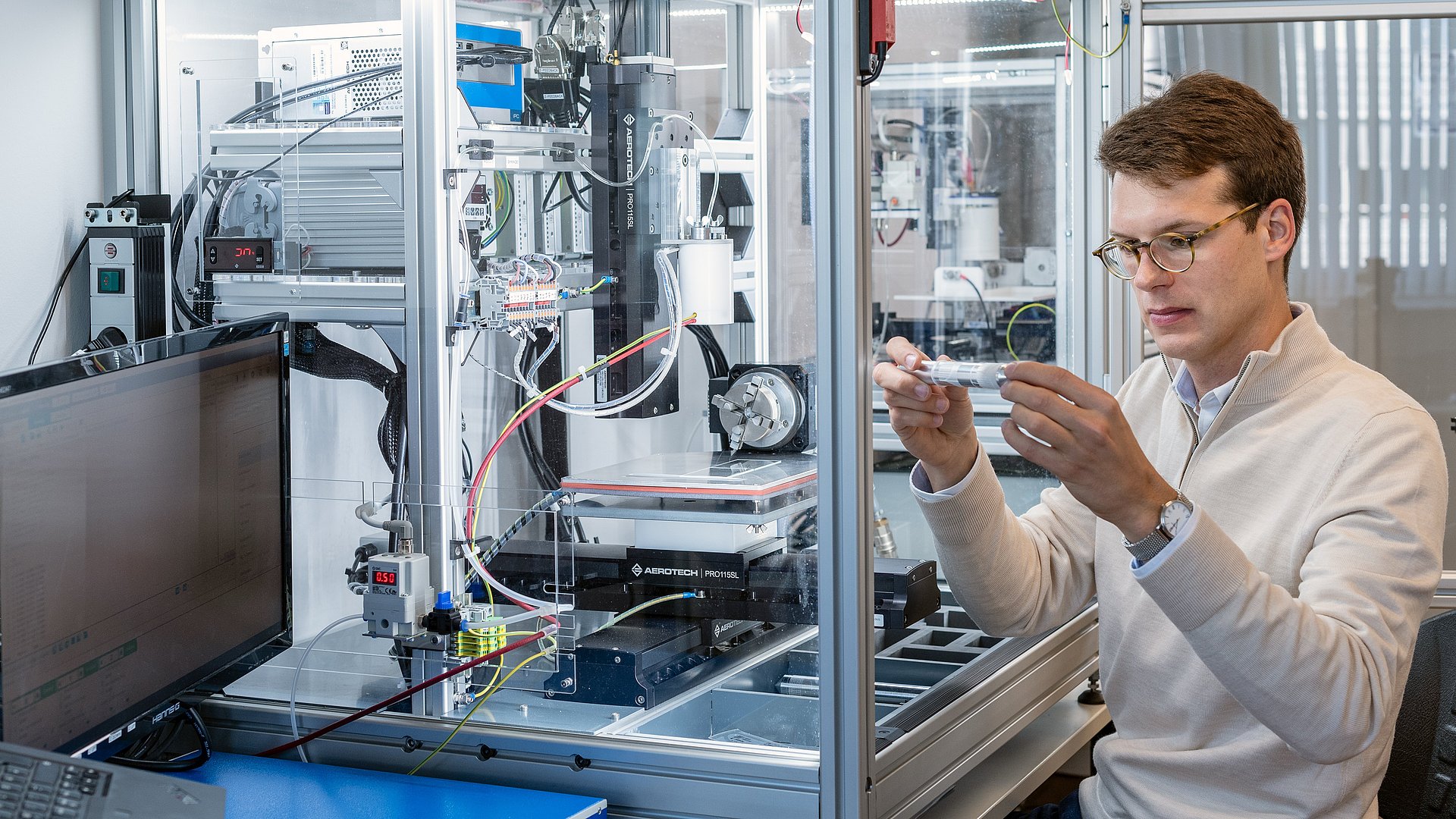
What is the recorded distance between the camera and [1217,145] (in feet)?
4.91

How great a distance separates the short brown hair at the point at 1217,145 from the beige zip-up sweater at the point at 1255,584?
17 cm

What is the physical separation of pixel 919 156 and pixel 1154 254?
7.24 ft

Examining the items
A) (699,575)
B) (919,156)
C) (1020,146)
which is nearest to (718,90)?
(699,575)

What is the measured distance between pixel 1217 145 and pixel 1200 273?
5.6 inches

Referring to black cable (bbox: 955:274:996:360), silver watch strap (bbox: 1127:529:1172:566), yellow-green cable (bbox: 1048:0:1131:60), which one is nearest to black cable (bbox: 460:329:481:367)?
silver watch strap (bbox: 1127:529:1172:566)

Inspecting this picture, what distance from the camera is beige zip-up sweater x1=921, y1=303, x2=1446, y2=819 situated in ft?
4.21

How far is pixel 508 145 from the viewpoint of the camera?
167cm

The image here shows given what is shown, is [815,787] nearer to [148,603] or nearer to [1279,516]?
[1279,516]

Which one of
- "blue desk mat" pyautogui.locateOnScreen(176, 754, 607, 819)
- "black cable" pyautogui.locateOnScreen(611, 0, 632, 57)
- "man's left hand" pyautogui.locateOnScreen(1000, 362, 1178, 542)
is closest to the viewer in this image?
"man's left hand" pyautogui.locateOnScreen(1000, 362, 1178, 542)

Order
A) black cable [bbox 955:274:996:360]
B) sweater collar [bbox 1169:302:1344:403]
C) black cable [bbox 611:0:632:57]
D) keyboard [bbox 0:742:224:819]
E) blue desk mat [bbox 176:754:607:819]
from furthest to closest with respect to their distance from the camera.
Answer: black cable [bbox 955:274:996:360], black cable [bbox 611:0:632:57], sweater collar [bbox 1169:302:1344:403], blue desk mat [bbox 176:754:607:819], keyboard [bbox 0:742:224:819]

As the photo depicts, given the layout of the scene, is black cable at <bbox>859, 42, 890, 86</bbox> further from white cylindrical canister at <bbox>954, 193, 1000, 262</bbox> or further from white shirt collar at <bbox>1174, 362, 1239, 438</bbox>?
white cylindrical canister at <bbox>954, 193, 1000, 262</bbox>

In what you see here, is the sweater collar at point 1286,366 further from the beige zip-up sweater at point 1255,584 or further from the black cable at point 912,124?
the black cable at point 912,124

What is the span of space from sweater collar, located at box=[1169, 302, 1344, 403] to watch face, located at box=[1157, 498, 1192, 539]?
329 millimetres

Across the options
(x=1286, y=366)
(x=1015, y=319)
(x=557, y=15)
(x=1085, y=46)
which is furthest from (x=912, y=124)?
(x=1286, y=366)
